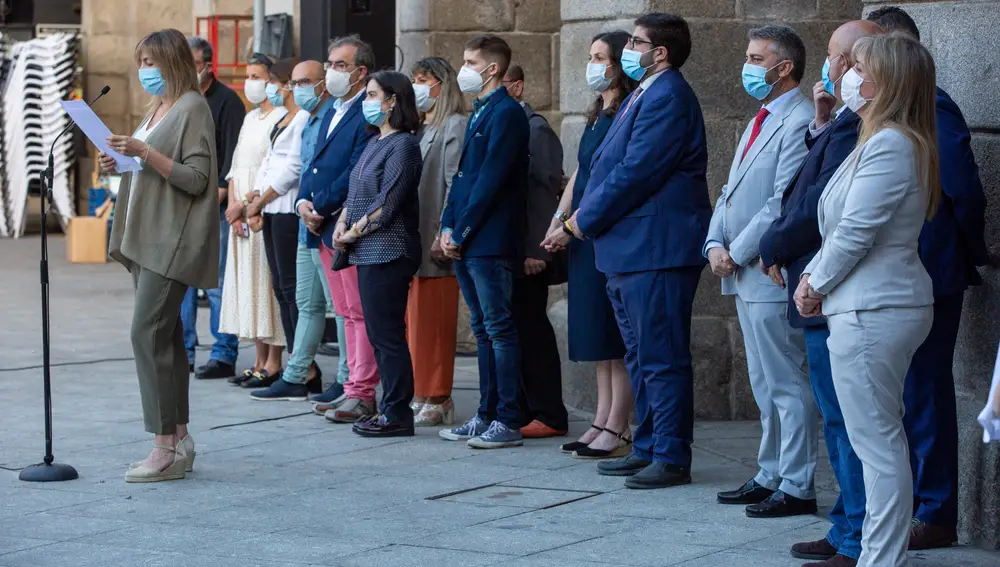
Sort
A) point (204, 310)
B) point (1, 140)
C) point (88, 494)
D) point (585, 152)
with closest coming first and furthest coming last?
1. point (88, 494)
2. point (585, 152)
3. point (204, 310)
4. point (1, 140)

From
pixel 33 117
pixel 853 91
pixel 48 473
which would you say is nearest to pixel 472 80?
pixel 48 473

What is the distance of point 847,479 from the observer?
5230 millimetres

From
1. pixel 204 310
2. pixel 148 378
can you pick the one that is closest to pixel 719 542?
pixel 148 378

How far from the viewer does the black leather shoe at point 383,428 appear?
7859mm

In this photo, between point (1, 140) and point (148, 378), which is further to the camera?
point (1, 140)

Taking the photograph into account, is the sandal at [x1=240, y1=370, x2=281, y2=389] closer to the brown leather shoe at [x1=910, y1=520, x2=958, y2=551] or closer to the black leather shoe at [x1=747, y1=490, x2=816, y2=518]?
the black leather shoe at [x1=747, y1=490, x2=816, y2=518]

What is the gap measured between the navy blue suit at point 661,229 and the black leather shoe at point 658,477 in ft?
0.11

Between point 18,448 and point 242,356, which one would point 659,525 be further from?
point 242,356

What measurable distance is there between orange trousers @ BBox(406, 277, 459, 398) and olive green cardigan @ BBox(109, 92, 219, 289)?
173 centimetres

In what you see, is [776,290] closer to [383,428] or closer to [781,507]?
[781,507]

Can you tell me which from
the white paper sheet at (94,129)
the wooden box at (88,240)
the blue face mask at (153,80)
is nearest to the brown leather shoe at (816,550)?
the white paper sheet at (94,129)

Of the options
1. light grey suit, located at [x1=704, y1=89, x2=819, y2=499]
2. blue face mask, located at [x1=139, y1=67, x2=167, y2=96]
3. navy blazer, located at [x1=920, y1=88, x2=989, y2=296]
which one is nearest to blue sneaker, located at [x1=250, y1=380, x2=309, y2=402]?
blue face mask, located at [x1=139, y1=67, x2=167, y2=96]

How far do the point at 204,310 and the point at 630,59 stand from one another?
787 cm

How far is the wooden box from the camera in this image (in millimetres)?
18250
